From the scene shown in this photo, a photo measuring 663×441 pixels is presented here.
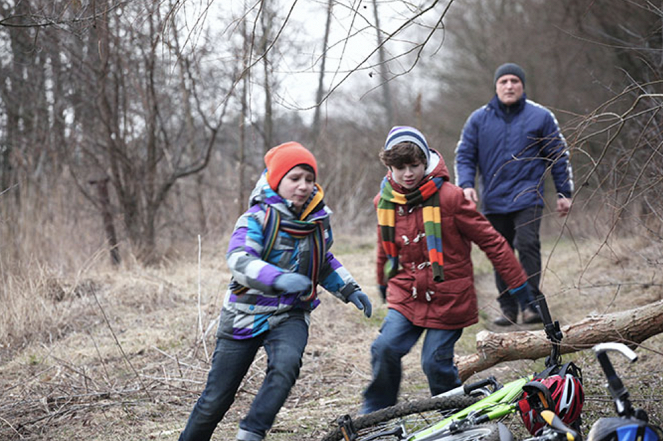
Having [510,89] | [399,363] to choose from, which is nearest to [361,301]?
[399,363]

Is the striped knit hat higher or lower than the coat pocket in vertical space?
higher

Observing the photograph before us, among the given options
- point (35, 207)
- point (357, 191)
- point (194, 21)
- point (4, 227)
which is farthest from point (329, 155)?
point (194, 21)

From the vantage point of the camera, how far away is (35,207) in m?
8.91

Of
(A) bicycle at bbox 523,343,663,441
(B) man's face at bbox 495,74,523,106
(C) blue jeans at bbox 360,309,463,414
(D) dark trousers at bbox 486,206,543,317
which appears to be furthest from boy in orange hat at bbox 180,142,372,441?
(B) man's face at bbox 495,74,523,106

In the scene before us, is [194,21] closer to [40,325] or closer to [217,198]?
[40,325]

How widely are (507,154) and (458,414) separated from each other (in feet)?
11.8

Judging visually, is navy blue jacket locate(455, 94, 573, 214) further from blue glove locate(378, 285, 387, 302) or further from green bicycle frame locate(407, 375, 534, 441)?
green bicycle frame locate(407, 375, 534, 441)

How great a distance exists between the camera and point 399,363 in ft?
13.1

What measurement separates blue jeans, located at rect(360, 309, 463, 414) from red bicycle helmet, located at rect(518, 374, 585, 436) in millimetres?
930

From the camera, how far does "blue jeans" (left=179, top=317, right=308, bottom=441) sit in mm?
3229

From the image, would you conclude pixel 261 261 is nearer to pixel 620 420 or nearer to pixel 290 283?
pixel 290 283

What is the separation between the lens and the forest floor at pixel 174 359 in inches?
171

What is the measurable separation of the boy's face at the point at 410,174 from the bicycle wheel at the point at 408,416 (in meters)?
1.33

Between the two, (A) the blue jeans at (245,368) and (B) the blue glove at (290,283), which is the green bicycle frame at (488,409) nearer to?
(A) the blue jeans at (245,368)
